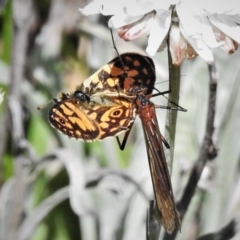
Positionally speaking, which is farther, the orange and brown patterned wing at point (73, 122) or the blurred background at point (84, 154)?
the blurred background at point (84, 154)

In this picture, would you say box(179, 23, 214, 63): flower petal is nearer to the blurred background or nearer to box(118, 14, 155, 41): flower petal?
box(118, 14, 155, 41): flower petal

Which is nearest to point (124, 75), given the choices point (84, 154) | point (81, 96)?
point (81, 96)

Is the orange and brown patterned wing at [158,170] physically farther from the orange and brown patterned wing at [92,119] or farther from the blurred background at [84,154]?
the blurred background at [84,154]

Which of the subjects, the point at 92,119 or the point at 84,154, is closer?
the point at 92,119

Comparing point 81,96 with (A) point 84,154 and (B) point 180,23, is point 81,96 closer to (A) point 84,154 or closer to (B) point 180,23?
(B) point 180,23

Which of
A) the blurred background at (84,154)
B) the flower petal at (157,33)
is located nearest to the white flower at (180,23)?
the flower petal at (157,33)

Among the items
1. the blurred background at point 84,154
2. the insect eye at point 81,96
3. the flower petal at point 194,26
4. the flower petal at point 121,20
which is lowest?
the blurred background at point 84,154

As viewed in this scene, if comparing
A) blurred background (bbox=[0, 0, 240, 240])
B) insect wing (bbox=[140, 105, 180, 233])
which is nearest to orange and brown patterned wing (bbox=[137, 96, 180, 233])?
insect wing (bbox=[140, 105, 180, 233])
